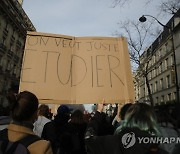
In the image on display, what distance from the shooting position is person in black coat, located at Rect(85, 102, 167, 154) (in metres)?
1.91

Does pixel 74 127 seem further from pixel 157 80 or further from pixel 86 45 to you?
pixel 157 80

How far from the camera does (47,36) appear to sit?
169 inches

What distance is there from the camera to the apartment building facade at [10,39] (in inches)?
1294

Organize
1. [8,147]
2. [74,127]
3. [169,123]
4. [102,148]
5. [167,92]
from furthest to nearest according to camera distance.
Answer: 1. [167,92]
2. [74,127]
3. [169,123]
4. [102,148]
5. [8,147]

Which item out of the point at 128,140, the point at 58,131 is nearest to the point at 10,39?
the point at 58,131

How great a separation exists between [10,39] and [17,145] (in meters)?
35.7

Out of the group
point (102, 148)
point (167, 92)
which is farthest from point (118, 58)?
point (167, 92)

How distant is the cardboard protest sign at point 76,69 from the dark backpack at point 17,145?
6.48 feet

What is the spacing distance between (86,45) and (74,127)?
4.27 ft

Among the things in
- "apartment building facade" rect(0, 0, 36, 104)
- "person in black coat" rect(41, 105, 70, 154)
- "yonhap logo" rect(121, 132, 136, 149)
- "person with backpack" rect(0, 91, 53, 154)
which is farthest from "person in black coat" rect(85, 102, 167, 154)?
"apartment building facade" rect(0, 0, 36, 104)

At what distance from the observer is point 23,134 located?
1.91 meters

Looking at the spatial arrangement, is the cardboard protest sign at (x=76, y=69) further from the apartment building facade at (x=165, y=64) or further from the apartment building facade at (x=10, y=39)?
the apartment building facade at (x=165, y=64)

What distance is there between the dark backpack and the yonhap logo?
590mm

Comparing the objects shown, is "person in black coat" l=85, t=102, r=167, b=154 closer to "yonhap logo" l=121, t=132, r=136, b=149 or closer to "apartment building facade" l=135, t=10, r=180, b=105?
"yonhap logo" l=121, t=132, r=136, b=149
